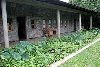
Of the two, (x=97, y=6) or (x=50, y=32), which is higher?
(x=97, y=6)

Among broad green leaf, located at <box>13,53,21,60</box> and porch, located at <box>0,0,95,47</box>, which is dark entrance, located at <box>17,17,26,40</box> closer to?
porch, located at <box>0,0,95,47</box>

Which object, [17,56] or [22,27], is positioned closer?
[17,56]

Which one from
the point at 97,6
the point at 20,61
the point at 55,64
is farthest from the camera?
the point at 97,6

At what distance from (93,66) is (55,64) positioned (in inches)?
64.4

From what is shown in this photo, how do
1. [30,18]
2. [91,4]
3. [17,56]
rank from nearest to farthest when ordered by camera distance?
[17,56], [30,18], [91,4]

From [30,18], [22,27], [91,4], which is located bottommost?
[22,27]

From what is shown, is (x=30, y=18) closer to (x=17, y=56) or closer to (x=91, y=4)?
(x=17, y=56)

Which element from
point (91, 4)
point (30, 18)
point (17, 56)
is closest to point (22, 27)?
point (30, 18)

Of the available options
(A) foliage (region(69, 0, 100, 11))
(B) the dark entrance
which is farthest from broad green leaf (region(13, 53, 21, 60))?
(A) foliage (region(69, 0, 100, 11))

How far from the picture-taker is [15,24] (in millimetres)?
14672

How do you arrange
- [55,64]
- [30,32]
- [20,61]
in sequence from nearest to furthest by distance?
[20,61] < [55,64] < [30,32]

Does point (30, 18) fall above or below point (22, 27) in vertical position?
above

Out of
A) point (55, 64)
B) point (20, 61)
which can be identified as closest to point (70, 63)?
point (55, 64)

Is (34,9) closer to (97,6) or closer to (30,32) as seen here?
(30,32)
